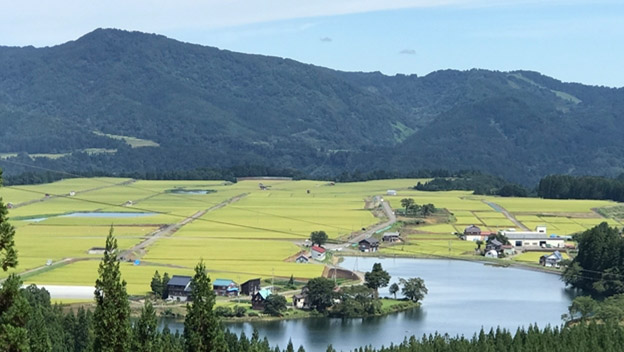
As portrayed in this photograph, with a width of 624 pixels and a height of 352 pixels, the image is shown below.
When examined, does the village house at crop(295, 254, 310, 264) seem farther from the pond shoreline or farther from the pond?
the pond

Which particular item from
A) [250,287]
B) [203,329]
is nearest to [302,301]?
[250,287]

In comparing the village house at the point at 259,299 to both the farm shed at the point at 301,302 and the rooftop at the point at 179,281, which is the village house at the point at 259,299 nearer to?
the farm shed at the point at 301,302

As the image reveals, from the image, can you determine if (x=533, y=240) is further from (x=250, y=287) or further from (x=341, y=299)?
(x=250, y=287)

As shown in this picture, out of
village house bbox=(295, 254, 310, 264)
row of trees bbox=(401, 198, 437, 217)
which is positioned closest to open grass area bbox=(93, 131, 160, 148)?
row of trees bbox=(401, 198, 437, 217)

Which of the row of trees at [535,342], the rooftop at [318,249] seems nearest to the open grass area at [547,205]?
the rooftop at [318,249]

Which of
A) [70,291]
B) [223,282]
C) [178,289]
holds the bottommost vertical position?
[70,291]

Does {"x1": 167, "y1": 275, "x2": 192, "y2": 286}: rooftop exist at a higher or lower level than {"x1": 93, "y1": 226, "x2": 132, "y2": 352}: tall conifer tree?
lower
